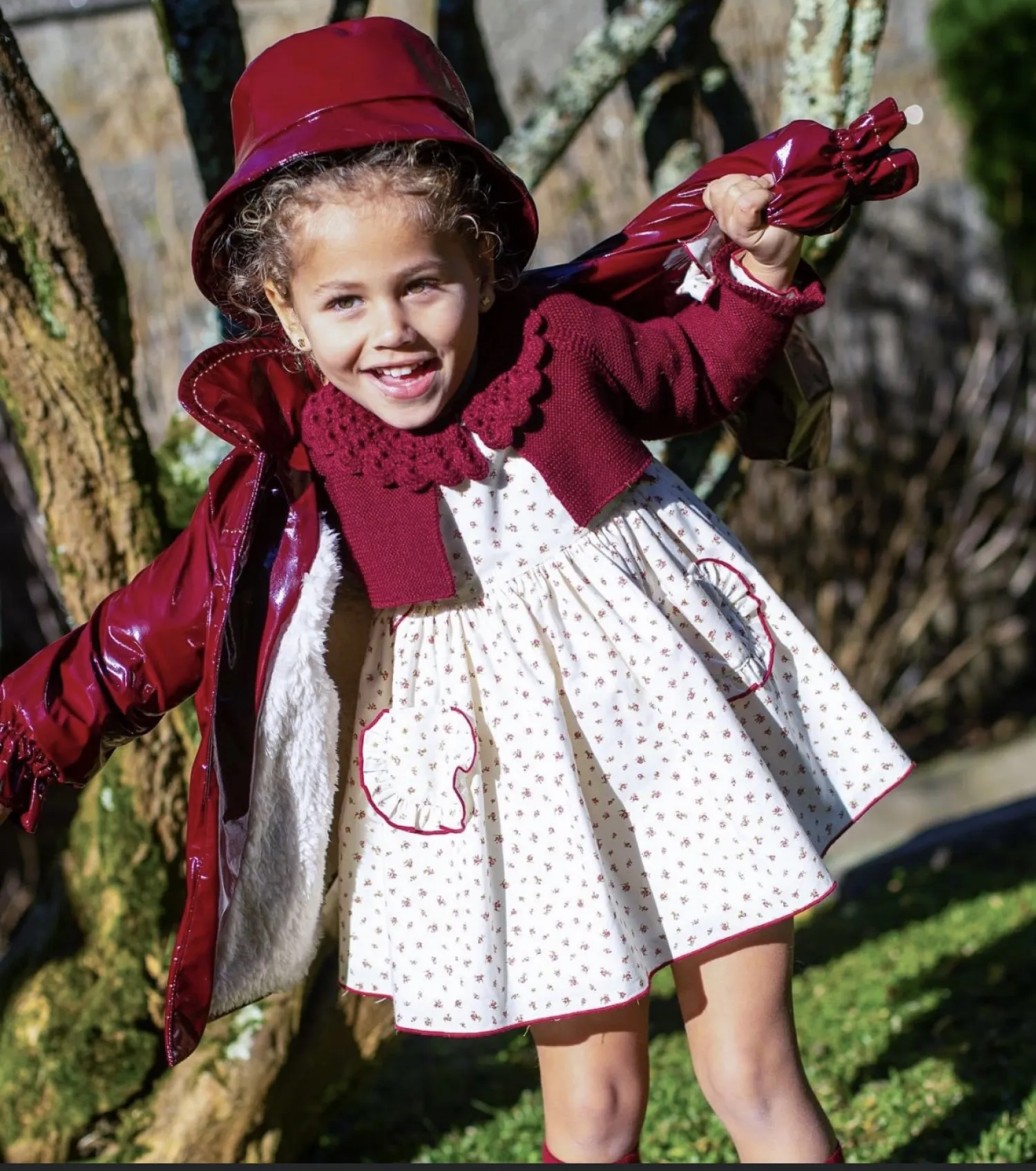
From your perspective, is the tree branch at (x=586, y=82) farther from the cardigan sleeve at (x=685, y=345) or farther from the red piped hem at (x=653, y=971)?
the red piped hem at (x=653, y=971)

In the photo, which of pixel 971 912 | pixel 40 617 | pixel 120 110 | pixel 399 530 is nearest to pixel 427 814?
pixel 399 530

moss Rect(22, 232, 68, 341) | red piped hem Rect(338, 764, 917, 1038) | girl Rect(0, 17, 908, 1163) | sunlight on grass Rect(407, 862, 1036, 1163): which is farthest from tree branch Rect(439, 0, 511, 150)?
sunlight on grass Rect(407, 862, 1036, 1163)

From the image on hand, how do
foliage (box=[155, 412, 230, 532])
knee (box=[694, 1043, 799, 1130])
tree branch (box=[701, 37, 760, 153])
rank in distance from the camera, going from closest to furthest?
knee (box=[694, 1043, 799, 1130]) → foliage (box=[155, 412, 230, 532]) → tree branch (box=[701, 37, 760, 153])

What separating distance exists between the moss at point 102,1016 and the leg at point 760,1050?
1.16 meters

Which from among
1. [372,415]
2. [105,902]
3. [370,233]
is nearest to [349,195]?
[370,233]

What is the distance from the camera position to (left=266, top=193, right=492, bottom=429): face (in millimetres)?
1809

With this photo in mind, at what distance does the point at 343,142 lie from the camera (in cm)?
177

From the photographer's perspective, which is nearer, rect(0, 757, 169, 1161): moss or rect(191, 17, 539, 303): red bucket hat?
rect(191, 17, 539, 303): red bucket hat

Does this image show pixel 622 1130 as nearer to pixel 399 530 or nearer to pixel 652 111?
pixel 399 530

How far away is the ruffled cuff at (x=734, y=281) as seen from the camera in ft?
6.40

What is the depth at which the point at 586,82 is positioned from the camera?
2775mm

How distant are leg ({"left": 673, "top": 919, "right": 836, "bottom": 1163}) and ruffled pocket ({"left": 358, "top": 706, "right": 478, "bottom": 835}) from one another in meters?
0.43

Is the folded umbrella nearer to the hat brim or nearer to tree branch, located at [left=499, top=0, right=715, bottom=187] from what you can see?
the hat brim

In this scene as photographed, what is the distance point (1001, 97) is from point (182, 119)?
3.18 m
